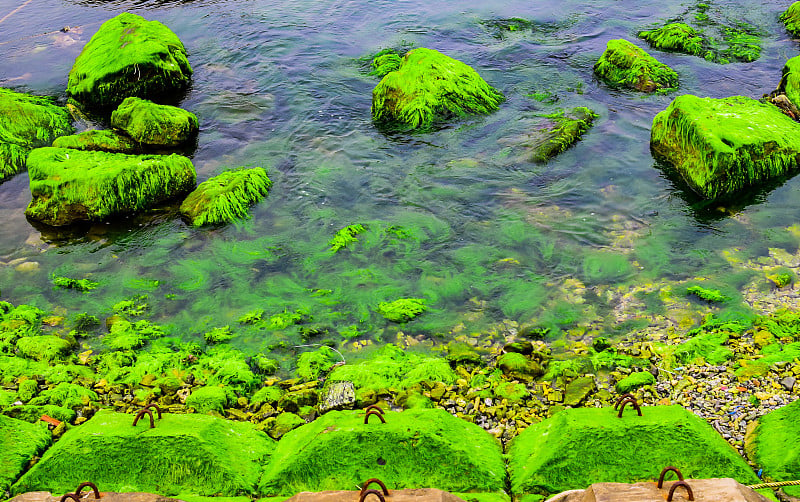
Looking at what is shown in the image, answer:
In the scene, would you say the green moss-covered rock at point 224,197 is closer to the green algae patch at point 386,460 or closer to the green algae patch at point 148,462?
the green algae patch at point 148,462

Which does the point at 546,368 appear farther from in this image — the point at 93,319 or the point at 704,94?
the point at 704,94

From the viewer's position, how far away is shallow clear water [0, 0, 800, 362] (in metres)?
8.23

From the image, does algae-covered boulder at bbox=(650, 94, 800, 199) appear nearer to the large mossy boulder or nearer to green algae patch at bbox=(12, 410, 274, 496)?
the large mossy boulder

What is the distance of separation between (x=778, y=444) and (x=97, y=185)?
10140 mm

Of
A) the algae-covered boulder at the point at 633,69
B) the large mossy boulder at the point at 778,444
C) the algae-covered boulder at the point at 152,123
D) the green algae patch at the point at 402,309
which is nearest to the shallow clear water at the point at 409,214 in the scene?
the green algae patch at the point at 402,309

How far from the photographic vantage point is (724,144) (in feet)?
31.9

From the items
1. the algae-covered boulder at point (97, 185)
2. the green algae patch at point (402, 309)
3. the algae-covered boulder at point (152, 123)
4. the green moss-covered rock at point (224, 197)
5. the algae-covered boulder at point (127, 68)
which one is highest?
the algae-covered boulder at point (127, 68)

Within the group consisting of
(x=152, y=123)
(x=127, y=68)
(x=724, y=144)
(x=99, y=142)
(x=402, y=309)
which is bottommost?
(x=402, y=309)

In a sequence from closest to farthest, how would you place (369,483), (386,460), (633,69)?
(369,483) → (386,460) → (633,69)

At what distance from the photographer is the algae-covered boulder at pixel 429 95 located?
12.4 m

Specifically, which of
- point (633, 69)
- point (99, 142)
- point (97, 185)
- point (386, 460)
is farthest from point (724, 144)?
point (99, 142)

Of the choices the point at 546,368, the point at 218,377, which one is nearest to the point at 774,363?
the point at 546,368

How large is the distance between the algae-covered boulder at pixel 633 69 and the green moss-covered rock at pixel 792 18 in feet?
14.7

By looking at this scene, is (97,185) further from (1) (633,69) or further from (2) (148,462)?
(1) (633,69)
